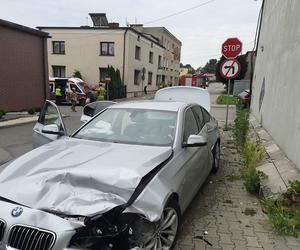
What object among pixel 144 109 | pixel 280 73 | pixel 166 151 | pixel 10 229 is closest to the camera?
pixel 10 229

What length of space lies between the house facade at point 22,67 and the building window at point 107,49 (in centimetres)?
1447

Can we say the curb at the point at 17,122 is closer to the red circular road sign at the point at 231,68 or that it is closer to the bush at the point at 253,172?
the red circular road sign at the point at 231,68

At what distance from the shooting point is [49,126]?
4.89 metres

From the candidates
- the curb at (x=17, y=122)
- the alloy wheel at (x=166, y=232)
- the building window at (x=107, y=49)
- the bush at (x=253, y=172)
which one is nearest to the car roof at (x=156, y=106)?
the bush at (x=253, y=172)

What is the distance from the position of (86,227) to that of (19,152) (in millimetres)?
6271

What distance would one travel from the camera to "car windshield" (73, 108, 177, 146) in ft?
13.9

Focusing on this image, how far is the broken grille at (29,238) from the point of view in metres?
2.49

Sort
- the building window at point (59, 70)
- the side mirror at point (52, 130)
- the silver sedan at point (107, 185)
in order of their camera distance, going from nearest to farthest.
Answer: the silver sedan at point (107, 185) < the side mirror at point (52, 130) < the building window at point (59, 70)

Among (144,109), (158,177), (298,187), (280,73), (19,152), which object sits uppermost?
(280,73)

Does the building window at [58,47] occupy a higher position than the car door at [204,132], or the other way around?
the building window at [58,47]

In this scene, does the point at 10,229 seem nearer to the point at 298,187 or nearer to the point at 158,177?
the point at 158,177

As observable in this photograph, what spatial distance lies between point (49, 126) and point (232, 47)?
8936 mm

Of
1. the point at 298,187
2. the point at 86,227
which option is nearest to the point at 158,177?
the point at 86,227

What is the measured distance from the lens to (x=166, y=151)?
382cm
